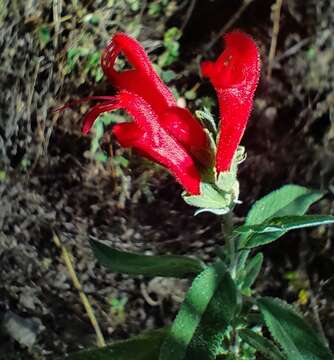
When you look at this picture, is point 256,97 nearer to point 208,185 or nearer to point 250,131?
point 250,131

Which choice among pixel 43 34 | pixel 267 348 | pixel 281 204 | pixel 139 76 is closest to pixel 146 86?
pixel 139 76

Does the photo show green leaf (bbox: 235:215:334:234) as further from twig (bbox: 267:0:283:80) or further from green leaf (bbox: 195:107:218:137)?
twig (bbox: 267:0:283:80)

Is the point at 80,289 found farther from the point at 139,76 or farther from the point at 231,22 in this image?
the point at 231,22

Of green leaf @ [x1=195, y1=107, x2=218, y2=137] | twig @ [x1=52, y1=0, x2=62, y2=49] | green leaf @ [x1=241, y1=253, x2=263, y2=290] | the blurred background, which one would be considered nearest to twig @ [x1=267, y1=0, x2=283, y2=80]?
the blurred background

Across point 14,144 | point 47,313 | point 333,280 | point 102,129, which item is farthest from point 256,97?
point 47,313

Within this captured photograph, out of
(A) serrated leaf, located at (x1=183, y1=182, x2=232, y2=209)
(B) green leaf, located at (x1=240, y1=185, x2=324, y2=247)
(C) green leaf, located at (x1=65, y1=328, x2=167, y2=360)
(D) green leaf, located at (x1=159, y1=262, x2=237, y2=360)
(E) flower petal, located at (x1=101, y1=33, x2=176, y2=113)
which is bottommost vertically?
(C) green leaf, located at (x1=65, y1=328, x2=167, y2=360)

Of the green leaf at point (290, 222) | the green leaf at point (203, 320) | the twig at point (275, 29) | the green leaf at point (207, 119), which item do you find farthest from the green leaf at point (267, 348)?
the twig at point (275, 29)
